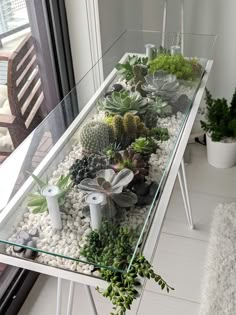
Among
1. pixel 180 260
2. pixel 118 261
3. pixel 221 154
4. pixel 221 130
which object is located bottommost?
pixel 180 260

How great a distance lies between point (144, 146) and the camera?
111 centimetres

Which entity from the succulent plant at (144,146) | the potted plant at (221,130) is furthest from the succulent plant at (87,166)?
the potted plant at (221,130)

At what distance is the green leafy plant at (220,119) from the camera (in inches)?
77.3

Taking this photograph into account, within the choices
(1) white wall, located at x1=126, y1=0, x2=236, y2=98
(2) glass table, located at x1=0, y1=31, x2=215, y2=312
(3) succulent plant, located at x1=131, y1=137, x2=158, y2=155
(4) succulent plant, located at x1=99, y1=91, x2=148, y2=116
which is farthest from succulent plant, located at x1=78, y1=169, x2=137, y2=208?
(1) white wall, located at x1=126, y1=0, x2=236, y2=98

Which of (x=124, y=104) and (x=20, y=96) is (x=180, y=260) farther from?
(x=20, y=96)

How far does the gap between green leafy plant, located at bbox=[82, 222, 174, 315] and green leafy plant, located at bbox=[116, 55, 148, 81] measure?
718 millimetres

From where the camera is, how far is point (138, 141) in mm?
1126

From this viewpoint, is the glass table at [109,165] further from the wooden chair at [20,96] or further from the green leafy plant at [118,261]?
the wooden chair at [20,96]

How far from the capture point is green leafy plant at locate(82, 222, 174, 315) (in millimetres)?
769

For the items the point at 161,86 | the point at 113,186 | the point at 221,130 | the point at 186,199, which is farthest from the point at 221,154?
the point at 113,186

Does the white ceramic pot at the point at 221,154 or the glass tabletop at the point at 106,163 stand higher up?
the glass tabletop at the point at 106,163

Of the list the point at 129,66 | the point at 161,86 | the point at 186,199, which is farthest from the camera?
the point at 186,199

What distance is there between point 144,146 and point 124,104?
20 centimetres

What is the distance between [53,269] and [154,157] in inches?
17.1
